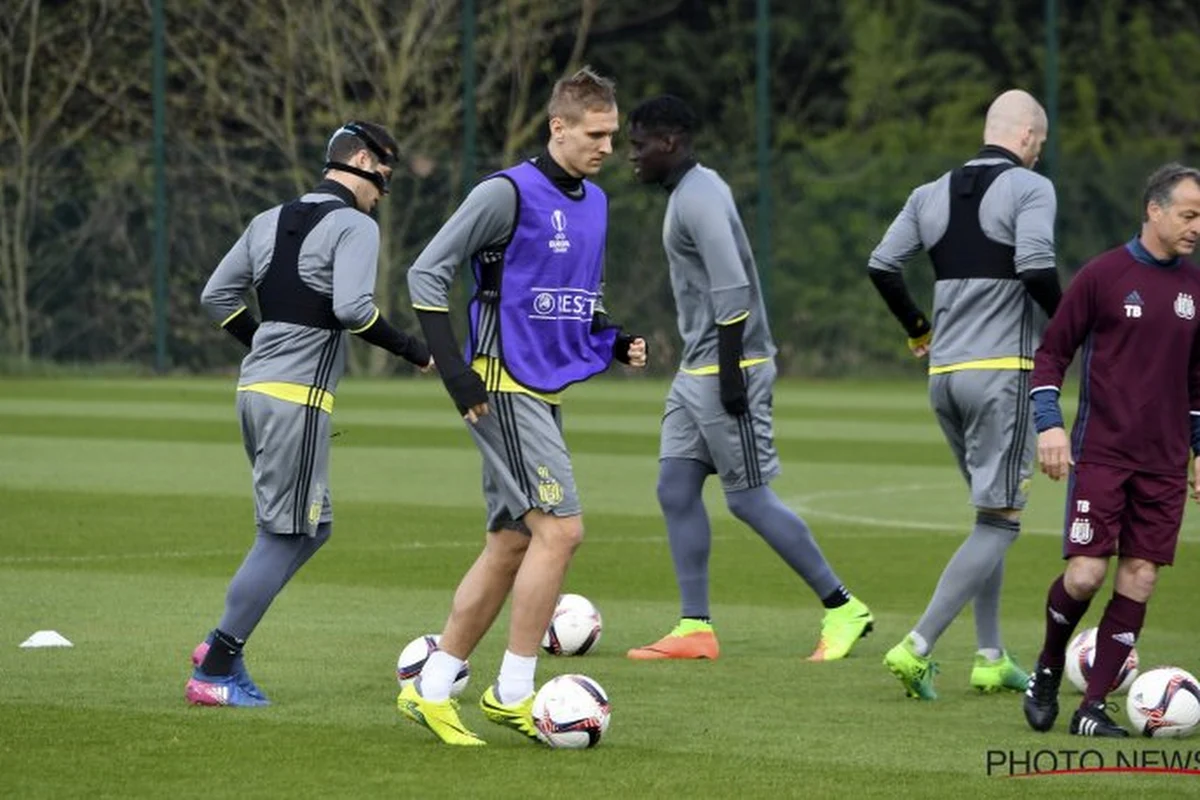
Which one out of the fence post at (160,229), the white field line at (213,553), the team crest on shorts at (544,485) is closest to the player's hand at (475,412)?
the team crest on shorts at (544,485)

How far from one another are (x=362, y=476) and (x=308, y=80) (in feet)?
56.4

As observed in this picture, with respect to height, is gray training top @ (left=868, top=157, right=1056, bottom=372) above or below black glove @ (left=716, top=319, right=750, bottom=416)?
above

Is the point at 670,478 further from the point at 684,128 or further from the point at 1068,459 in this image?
the point at 1068,459

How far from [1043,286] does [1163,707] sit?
5.54 ft

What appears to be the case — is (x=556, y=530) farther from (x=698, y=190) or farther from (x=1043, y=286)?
(x=698, y=190)

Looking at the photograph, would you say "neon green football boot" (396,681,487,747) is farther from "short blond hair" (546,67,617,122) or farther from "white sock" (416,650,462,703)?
"short blond hair" (546,67,617,122)

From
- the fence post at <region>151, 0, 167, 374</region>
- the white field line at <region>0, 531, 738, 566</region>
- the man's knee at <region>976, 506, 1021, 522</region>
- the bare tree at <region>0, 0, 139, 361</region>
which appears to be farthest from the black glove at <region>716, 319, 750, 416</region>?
the bare tree at <region>0, 0, 139, 361</region>

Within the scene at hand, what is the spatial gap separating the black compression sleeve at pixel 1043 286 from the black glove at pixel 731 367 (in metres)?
1.41

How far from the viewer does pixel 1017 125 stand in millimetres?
9938

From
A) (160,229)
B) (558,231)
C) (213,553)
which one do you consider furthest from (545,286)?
(160,229)

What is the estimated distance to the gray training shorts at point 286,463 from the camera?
29.9 ft

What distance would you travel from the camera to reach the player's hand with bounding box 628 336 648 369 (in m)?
8.95

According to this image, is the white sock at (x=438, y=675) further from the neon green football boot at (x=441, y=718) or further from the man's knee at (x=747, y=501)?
the man's knee at (x=747, y=501)

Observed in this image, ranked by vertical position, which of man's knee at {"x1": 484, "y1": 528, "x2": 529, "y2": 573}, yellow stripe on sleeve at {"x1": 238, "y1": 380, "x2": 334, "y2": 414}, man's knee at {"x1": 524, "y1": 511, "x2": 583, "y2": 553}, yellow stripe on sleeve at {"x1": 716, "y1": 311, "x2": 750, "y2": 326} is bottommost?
man's knee at {"x1": 484, "y1": 528, "x2": 529, "y2": 573}
